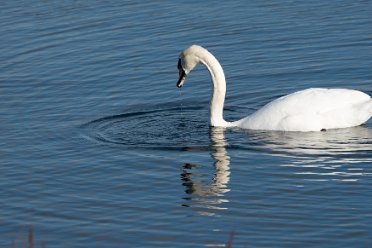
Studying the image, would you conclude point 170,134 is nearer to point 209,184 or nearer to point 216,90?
point 216,90

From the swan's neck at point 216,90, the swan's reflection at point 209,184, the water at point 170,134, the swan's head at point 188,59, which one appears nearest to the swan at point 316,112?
the water at point 170,134

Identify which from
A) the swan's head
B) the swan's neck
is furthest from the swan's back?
the swan's head

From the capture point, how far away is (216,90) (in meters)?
16.6

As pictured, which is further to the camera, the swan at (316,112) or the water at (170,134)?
the swan at (316,112)

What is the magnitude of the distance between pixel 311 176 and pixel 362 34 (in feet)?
25.4

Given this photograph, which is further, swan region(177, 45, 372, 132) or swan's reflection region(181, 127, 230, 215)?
swan region(177, 45, 372, 132)

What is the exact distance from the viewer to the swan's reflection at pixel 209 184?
12445 millimetres

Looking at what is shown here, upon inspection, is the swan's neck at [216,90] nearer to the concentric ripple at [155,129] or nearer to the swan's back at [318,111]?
the concentric ripple at [155,129]

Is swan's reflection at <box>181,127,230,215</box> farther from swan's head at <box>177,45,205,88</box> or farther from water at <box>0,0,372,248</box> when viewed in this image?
swan's head at <box>177,45,205,88</box>

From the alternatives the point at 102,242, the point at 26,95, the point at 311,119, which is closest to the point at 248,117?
the point at 311,119

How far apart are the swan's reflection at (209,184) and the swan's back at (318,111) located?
1.15 metres

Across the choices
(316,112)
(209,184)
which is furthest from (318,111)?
(209,184)

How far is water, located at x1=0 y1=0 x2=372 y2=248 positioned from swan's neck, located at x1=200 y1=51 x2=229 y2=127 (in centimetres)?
21

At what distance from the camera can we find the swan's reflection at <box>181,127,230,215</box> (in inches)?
490
